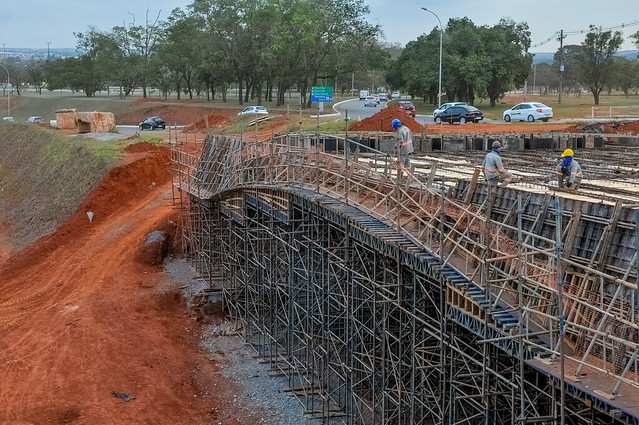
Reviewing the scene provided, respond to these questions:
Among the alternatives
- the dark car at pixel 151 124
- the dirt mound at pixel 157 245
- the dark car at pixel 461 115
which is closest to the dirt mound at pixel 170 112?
the dark car at pixel 151 124

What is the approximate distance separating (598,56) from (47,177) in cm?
4876

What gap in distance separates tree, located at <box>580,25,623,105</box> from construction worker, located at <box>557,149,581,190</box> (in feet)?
185

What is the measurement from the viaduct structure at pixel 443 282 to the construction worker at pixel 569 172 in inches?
9.8

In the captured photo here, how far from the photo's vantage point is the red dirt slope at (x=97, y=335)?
1973 centimetres

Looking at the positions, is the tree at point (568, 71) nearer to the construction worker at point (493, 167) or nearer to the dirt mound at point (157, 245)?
the dirt mound at point (157, 245)

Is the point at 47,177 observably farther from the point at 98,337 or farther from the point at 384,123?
the point at 98,337

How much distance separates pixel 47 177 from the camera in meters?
47.7

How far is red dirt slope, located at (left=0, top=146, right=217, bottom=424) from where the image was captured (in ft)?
64.7

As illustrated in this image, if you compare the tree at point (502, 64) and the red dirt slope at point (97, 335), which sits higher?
the tree at point (502, 64)

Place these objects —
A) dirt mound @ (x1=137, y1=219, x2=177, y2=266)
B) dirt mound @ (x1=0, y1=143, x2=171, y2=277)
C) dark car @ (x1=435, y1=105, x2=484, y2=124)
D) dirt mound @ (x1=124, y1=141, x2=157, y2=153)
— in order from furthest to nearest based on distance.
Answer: dark car @ (x1=435, y1=105, x2=484, y2=124)
dirt mound @ (x1=124, y1=141, x2=157, y2=153)
dirt mound @ (x1=0, y1=143, x2=171, y2=277)
dirt mound @ (x1=137, y1=219, x2=177, y2=266)

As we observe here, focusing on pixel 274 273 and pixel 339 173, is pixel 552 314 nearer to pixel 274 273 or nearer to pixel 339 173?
pixel 339 173

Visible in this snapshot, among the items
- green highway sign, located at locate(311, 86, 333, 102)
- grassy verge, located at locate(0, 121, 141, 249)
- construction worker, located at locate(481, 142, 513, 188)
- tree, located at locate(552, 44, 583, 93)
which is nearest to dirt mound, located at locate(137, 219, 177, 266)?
grassy verge, located at locate(0, 121, 141, 249)

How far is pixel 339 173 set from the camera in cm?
1867

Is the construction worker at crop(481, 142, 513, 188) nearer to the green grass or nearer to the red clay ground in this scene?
the red clay ground
